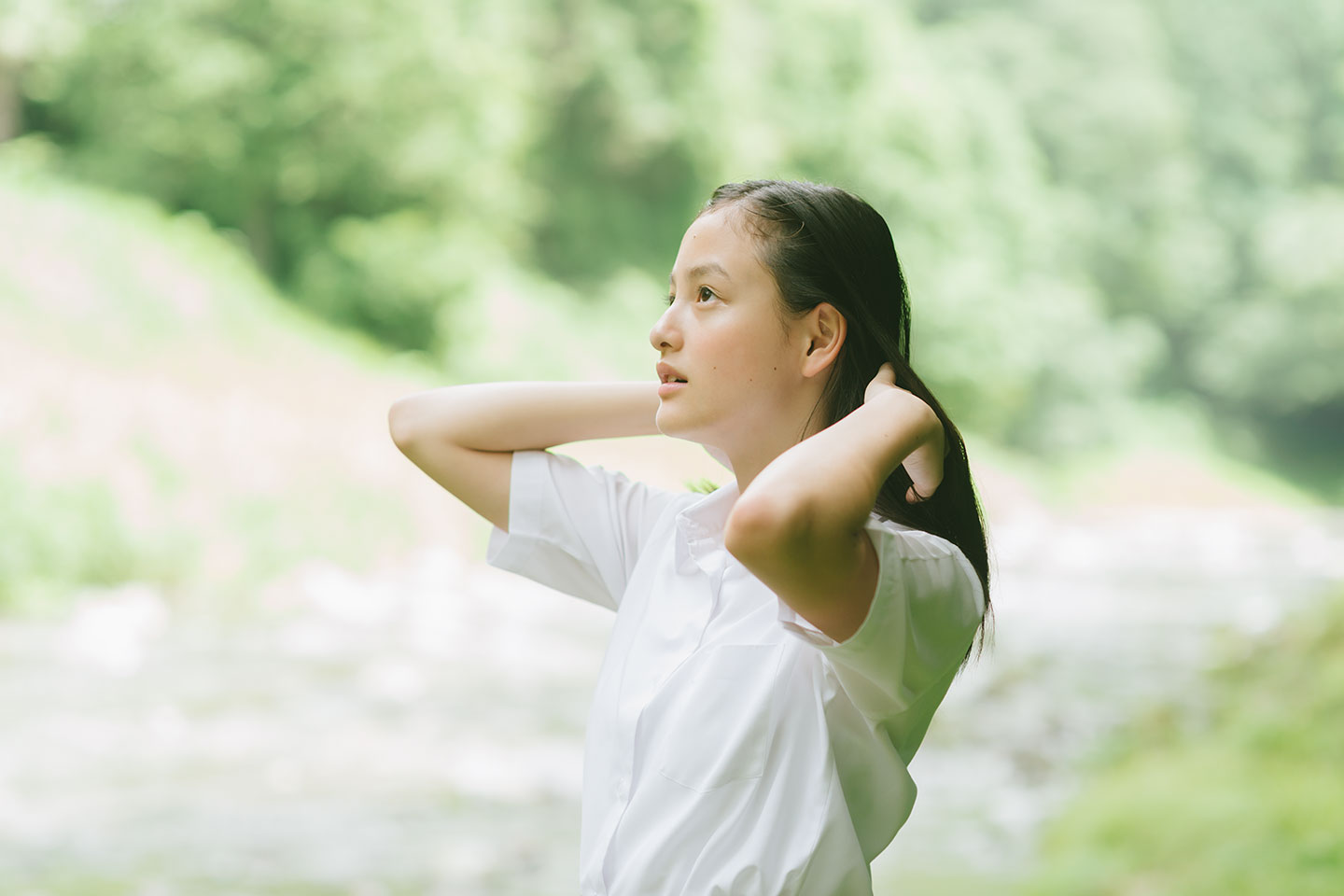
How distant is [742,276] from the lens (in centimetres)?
100

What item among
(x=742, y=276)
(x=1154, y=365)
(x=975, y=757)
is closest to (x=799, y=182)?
(x=742, y=276)

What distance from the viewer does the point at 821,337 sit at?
1.02 meters

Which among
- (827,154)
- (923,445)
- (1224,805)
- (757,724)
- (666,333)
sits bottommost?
(757,724)

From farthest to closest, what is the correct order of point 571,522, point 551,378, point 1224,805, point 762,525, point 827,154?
point 827,154 → point 551,378 → point 1224,805 → point 571,522 → point 762,525

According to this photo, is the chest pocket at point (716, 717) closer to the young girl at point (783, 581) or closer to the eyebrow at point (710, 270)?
the young girl at point (783, 581)

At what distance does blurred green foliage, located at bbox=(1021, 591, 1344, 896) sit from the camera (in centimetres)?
306

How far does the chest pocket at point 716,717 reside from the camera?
3.02ft

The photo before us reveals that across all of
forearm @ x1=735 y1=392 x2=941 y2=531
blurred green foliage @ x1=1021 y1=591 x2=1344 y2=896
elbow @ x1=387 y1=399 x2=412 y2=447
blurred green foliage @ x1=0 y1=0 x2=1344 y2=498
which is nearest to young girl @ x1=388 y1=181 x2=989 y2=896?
forearm @ x1=735 y1=392 x2=941 y2=531

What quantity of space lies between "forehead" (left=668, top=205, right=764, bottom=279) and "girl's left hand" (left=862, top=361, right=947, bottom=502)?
13cm

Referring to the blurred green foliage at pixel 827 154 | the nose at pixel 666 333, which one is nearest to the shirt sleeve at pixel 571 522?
the nose at pixel 666 333

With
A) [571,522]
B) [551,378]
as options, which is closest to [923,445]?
[571,522]

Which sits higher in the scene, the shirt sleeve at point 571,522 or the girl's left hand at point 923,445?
the shirt sleeve at point 571,522

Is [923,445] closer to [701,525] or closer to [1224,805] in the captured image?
[701,525]

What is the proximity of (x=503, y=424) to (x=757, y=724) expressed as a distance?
1.34 feet
